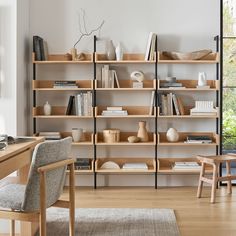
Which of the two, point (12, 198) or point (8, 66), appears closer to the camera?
point (12, 198)

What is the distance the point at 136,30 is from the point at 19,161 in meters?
3.12

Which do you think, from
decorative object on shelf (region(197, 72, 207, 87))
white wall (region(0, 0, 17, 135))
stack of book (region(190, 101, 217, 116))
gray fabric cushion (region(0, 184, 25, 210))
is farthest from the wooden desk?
decorative object on shelf (region(197, 72, 207, 87))

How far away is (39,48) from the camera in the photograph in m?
5.82

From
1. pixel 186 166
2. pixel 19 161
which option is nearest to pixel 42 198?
pixel 19 161

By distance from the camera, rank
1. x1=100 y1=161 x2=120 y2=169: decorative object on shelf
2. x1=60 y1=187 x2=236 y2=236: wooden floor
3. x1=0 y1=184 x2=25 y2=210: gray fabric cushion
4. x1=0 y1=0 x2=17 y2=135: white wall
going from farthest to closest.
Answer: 1. x1=100 y1=161 x2=120 y2=169: decorative object on shelf
2. x1=0 y1=0 x2=17 y2=135: white wall
3. x1=60 y1=187 x2=236 y2=236: wooden floor
4. x1=0 y1=184 x2=25 y2=210: gray fabric cushion

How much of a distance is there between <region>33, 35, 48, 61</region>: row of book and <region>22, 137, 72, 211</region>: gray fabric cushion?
2631 millimetres

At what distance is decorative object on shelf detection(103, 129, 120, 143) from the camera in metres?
5.85

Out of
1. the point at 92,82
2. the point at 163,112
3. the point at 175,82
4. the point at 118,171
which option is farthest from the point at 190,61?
the point at 118,171

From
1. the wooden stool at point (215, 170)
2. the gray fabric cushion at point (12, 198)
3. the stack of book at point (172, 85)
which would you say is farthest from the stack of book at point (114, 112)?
the gray fabric cushion at point (12, 198)

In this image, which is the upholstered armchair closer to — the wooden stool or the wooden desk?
the wooden desk

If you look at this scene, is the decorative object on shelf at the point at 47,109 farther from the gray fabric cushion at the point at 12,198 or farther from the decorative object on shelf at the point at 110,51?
the gray fabric cushion at the point at 12,198

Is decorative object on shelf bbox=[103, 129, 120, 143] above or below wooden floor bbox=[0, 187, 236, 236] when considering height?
above

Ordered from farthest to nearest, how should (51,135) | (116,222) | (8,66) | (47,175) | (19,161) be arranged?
1. (51,135)
2. (8,66)
3. (116,222)
4. (19,161)
5. (47,175)

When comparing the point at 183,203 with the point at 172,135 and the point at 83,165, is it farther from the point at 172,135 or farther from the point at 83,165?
the point at 83,165
